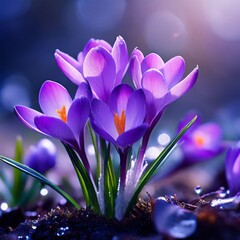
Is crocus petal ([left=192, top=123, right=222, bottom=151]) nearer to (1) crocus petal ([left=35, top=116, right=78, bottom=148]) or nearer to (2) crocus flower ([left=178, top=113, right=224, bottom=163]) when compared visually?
(2) crocus flower ([left=178, top=113, right=224, bottom=163])

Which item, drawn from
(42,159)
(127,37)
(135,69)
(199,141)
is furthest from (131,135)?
(127,37)

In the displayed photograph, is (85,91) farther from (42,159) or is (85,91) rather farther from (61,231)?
(42,159)

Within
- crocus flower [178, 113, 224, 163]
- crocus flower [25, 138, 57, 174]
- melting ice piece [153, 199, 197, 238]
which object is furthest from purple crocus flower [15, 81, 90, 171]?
crocus flower [178, 113, 224, 163]

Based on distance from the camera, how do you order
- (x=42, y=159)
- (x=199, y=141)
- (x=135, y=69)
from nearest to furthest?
1. (x=135, y=69)
2. (x=42, y=159)
3. (x=199, y=141)

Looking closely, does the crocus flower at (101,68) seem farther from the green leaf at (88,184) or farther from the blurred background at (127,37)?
the blurred background at (127,37)

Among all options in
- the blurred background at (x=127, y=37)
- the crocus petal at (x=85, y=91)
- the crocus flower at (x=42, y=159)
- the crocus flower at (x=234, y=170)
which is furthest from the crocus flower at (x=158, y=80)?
the blurred background at (x=127, y=37)

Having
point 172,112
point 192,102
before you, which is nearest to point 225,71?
point 192,102
